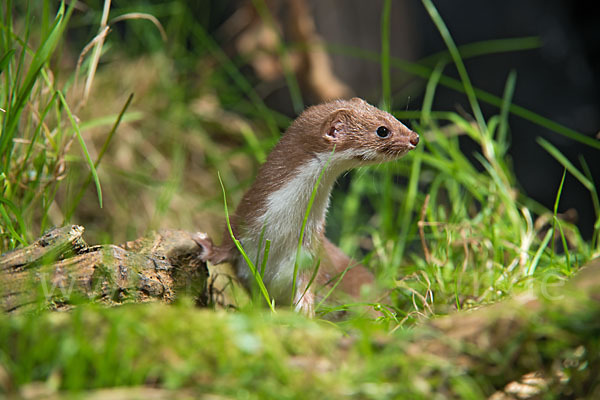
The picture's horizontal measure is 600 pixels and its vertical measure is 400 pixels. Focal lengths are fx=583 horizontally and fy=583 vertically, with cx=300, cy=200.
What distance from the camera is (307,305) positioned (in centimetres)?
287

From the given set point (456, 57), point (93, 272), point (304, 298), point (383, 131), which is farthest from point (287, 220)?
point (456, 57)

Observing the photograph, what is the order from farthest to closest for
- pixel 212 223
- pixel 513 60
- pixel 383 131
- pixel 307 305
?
pixel 513 60, pixel 212 223, pixel 383 131, pixel 307 305

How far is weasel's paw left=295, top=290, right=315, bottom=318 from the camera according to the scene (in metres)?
2.80

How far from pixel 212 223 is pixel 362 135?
8.47 feet

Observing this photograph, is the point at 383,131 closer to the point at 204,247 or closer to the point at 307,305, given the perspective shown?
the point at 307,305

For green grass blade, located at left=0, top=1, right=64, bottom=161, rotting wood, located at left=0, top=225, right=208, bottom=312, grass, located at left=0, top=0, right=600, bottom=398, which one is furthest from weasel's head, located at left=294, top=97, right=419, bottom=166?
green grass blade, located at left=0, top=1, right=64, bottom=161

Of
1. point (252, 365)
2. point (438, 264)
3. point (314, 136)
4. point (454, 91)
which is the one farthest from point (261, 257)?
point (454, 91)

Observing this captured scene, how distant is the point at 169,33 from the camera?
18.6 ft

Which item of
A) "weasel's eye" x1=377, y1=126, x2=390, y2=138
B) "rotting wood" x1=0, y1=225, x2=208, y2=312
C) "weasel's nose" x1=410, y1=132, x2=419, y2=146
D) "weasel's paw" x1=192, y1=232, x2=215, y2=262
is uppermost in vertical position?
"weasel's eye" x1=377, y1=126, x2=390, y2=138

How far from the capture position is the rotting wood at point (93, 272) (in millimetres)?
2054

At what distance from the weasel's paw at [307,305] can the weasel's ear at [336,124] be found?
81 cm

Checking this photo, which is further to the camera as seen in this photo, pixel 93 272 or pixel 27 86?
pixel 27 86

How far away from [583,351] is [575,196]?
194 inches

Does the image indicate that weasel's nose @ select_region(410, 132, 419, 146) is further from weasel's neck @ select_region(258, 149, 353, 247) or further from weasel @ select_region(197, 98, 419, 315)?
weasel's neck @ select_region(258, 149, 353, 247)
